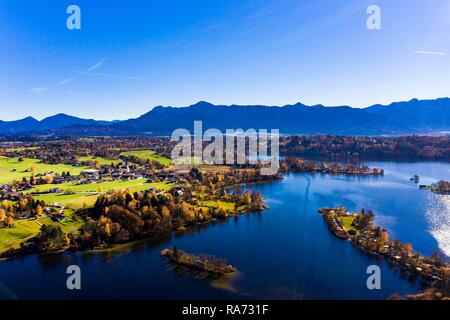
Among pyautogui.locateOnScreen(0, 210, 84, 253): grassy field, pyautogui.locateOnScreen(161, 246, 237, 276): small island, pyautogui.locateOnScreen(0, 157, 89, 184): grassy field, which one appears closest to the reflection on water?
pyautogui.locateOnScreen(161, 246, 237, 276): small island

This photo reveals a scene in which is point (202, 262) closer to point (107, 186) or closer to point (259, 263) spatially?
point (259, 263)

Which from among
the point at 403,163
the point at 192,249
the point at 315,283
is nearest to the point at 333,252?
the point at 315,283

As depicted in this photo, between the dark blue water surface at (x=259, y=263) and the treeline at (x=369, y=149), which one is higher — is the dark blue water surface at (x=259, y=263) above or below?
below

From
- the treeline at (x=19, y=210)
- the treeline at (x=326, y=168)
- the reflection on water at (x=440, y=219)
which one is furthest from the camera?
the treeline at (x=326, y=168)

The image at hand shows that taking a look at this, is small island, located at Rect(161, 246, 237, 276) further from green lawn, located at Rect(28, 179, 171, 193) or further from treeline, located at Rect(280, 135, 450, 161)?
treeline, located at Rect(280, 135, 450, 161)

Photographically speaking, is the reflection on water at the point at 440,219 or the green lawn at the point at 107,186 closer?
the reflection on water at the point at 440,219

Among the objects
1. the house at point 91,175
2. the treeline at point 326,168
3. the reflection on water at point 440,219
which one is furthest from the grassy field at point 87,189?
the treeline at point 326,168

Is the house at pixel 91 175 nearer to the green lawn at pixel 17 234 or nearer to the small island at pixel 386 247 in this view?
the green lawn at pixel 17 234

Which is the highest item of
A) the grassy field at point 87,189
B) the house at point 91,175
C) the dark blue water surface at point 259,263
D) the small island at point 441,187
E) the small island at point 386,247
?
the house at point 91,175
